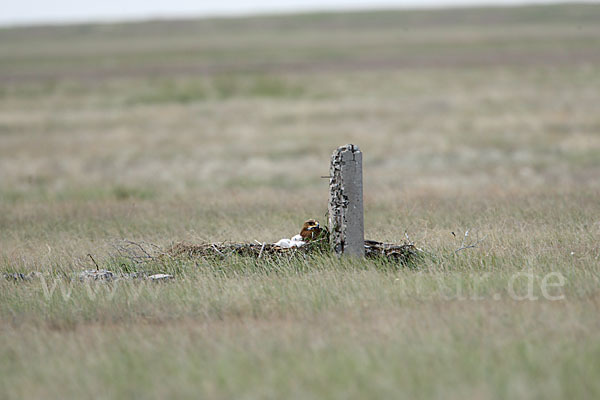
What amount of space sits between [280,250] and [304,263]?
484 mm

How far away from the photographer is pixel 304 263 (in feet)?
24.1

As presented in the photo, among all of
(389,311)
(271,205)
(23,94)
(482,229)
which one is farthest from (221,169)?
(23,94)

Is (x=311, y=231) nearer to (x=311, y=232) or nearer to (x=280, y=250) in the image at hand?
(x=311, y=232)

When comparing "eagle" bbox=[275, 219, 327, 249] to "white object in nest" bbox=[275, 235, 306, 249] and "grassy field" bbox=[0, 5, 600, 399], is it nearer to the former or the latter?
"white object in nest" bbox=[275, 235, 306, 249]

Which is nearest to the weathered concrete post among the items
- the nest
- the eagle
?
the nest

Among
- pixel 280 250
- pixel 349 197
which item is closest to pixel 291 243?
pixel 280 250

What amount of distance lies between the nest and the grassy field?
0.68ft

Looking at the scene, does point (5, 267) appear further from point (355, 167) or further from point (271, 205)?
point (271, 205)

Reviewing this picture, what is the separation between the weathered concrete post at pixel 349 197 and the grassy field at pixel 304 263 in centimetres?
28

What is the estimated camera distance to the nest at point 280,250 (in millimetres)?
7492

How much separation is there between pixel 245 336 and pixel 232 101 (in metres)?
32.3

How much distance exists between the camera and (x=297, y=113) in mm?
31859

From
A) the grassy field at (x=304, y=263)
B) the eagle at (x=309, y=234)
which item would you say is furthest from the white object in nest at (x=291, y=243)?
the grassy field at (x=304, y=263)

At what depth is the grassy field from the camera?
4.76m
